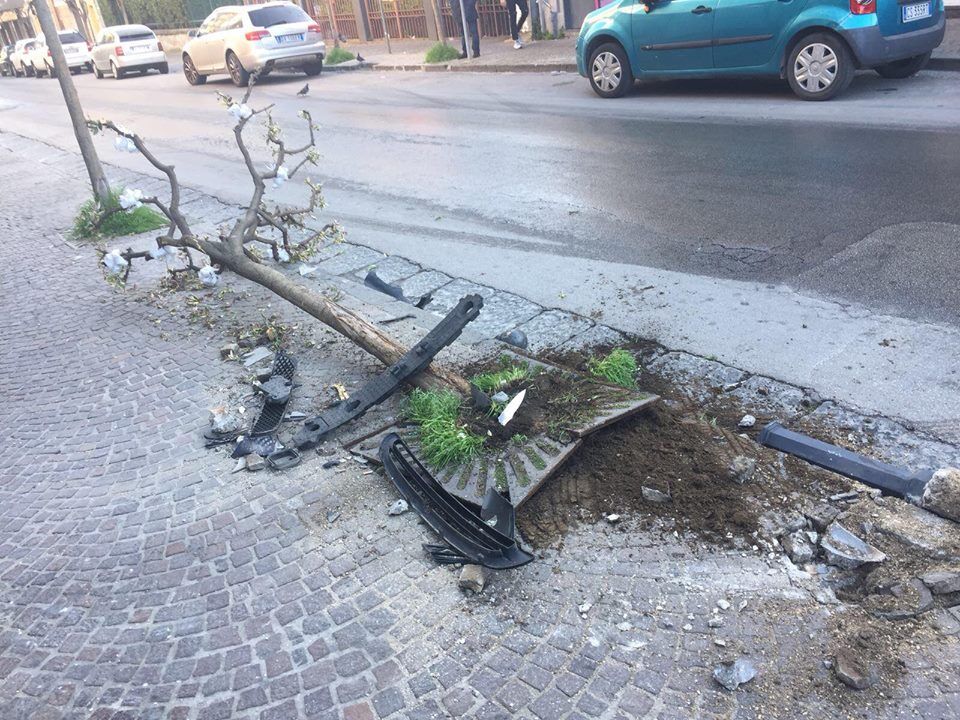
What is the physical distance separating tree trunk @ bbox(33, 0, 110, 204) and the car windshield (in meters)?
12.3

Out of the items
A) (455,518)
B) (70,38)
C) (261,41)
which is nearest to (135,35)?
(70,38)

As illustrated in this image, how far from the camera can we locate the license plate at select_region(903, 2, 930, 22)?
10398 millimetres

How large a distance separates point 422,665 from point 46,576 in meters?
2.01

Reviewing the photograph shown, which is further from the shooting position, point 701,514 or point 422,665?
point 701,514

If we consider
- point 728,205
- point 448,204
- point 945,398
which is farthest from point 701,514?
point 448,204

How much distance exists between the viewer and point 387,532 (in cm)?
372

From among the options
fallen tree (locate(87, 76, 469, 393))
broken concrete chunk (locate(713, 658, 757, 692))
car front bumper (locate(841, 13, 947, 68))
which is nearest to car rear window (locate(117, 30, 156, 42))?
fallen tree (locate(87, 76, 469, 393))

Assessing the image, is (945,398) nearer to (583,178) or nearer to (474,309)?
(474,309)

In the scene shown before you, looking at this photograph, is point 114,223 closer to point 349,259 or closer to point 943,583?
point 349,259

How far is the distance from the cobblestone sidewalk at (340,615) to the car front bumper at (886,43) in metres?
9.27

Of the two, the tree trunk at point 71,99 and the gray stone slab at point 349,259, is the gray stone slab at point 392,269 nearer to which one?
the gray stone slab at point 349,259

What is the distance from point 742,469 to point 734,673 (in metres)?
1.16

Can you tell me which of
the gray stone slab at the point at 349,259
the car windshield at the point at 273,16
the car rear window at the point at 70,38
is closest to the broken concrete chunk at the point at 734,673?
the gray stone slab at the point at 349,259

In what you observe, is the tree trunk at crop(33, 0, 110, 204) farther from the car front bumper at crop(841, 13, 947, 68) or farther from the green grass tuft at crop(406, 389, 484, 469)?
the car front bumper at crop(841, 13, 947, 68)
